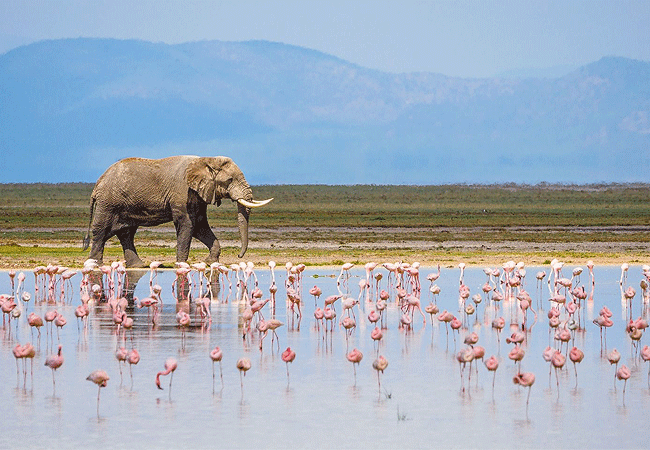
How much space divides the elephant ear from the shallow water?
323 inches

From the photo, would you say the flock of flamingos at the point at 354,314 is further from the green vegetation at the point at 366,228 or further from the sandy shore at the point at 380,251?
the green vegetation at the point at 366,228

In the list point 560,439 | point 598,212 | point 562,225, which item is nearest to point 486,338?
point 560,439

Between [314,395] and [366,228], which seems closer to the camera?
[314,395]

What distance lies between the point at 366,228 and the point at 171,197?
21.9 metres

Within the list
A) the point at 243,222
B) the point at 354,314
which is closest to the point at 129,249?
the point at 243,222

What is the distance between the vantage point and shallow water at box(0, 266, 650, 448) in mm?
9867

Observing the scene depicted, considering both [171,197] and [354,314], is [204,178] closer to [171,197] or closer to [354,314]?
[171,197]

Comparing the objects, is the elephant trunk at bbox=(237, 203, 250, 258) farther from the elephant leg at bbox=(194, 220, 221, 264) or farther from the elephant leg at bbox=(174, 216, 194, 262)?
the elephant leg at bbox=(174, 216, 194, 262)

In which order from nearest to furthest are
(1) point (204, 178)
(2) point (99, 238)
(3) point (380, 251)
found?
1. (1) point (204, 178)
2. (2) point (99, 238)
3. (3) point (380, 251)

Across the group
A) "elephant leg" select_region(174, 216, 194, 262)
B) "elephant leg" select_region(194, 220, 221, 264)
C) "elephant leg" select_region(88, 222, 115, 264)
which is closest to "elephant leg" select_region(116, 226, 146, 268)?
"elephant leg" select_region(88, 222, 115, 264)

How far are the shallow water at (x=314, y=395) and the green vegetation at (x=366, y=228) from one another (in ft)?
43.5

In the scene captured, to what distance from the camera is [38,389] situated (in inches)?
463

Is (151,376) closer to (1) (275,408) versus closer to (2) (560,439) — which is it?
(1) (275,408)

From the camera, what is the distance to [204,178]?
970 inches
